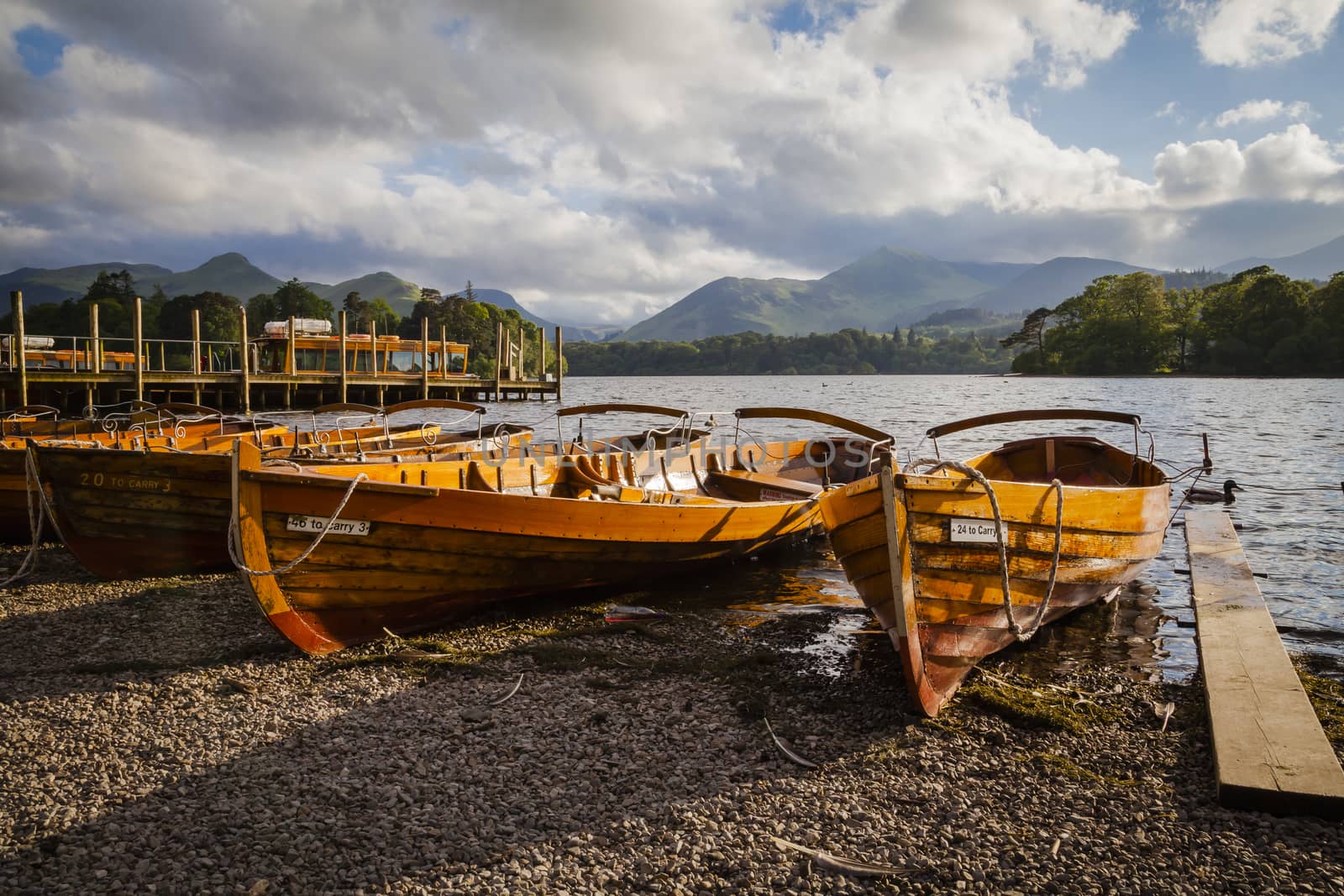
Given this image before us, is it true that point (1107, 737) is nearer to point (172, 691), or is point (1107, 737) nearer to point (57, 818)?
point (57, 818)

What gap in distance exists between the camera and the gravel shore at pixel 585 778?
392 cm

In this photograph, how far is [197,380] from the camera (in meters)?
34.0

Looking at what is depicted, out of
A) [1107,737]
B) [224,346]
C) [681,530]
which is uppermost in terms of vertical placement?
[224,346]

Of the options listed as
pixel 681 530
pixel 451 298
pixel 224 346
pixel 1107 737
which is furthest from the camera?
pixel 451 298

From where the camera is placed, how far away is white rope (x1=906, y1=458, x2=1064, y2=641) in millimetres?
5785

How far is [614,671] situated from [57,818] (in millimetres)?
3697

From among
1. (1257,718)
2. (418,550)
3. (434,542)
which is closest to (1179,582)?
(1257,718)

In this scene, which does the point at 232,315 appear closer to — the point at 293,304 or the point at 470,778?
the point at 293,304

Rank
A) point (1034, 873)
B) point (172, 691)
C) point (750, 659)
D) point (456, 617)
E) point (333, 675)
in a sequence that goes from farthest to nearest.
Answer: point (456, 617)
point (750, 659)
point (333, 675)
point (172, 691)
point (1034, 873)

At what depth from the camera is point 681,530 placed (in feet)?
29.6

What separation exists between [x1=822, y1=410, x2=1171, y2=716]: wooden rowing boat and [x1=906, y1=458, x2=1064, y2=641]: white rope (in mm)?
14

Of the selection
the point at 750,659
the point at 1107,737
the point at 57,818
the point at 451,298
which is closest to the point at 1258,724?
the point at 1107,737

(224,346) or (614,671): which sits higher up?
(224,346)

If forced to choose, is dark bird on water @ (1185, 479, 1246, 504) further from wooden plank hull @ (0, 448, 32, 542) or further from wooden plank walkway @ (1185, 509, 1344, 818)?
wooden plank hull @ (0, 448, 32, 542)
